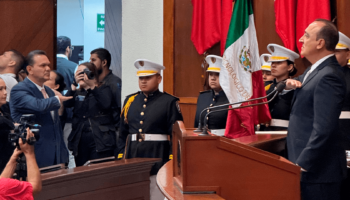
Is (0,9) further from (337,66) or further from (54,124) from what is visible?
(337,66)

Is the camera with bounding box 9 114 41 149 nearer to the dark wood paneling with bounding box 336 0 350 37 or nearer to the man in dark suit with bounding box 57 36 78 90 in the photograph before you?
the dark wood paneling with bounding box 336 0 350 37

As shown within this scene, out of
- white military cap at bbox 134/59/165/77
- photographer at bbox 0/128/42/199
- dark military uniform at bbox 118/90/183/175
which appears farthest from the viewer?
white military cap at bbox 134/59/165/77

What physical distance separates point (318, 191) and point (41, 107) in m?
2.21

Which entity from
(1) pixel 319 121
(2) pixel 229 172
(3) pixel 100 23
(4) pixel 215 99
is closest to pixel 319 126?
(1) pixel 319 121

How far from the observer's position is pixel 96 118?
13.7 ft

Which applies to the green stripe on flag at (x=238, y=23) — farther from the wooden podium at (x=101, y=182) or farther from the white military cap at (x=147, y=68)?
the wooden podium at (x=101, y=182)

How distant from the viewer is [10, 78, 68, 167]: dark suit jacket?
11.2 ft

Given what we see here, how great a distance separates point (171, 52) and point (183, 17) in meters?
0.43

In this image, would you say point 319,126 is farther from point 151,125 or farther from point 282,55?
point 282,55

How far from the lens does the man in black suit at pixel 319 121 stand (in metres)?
1.98

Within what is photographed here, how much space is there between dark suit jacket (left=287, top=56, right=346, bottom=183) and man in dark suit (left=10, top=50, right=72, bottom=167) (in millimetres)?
2033

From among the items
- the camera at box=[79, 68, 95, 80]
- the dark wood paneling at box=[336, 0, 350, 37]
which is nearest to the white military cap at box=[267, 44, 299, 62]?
the dark wood paneling at box=[336, 0, 350, 37]

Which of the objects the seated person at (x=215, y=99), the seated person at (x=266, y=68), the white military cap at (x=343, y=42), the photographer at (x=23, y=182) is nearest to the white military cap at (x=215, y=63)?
the seated person at (x=215, y=99)

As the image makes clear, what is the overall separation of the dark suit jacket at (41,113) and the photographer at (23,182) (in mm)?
1337
